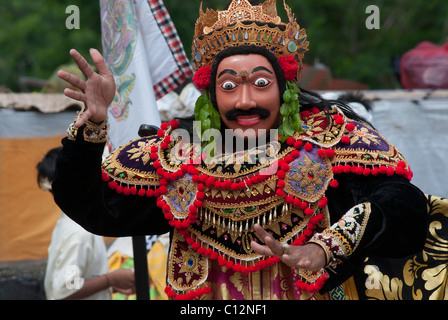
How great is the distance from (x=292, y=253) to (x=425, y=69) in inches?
218

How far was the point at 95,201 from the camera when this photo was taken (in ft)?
9.10

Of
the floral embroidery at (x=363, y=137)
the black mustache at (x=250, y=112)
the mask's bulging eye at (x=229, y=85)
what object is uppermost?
the mask's bulging eye at (x=229, y=85)

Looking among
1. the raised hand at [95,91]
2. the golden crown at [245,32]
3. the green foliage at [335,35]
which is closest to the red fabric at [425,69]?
the green foliage at [335,35]

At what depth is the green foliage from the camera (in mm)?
11312

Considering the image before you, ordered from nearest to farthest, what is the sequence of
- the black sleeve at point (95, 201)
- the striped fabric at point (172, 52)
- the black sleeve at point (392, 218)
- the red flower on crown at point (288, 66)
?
1. the black sleeve at point (392, 218)
2. the black sleeve at point (95, 201)
3. the red flower on crown at point (288, 66)
4. the striped fabric at point (172, 52)

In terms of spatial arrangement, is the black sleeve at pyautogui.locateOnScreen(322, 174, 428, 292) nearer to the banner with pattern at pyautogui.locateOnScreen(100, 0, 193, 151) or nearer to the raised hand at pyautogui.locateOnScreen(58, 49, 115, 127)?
the raised hand at pyautogui.locateOnScreen(58, 49, 115, 127)

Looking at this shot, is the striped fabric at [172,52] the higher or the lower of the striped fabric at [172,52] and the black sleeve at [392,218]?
the higher

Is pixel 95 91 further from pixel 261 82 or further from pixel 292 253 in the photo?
pixel 292 253

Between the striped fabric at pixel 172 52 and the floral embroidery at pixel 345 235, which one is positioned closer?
the floral embroidery at pixel 345 235

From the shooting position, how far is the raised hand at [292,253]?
2.23 metres

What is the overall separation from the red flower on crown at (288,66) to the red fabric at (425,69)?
479 centimetres

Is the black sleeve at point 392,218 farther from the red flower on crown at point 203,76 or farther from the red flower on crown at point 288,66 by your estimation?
the red flower on crown at point 203,76
